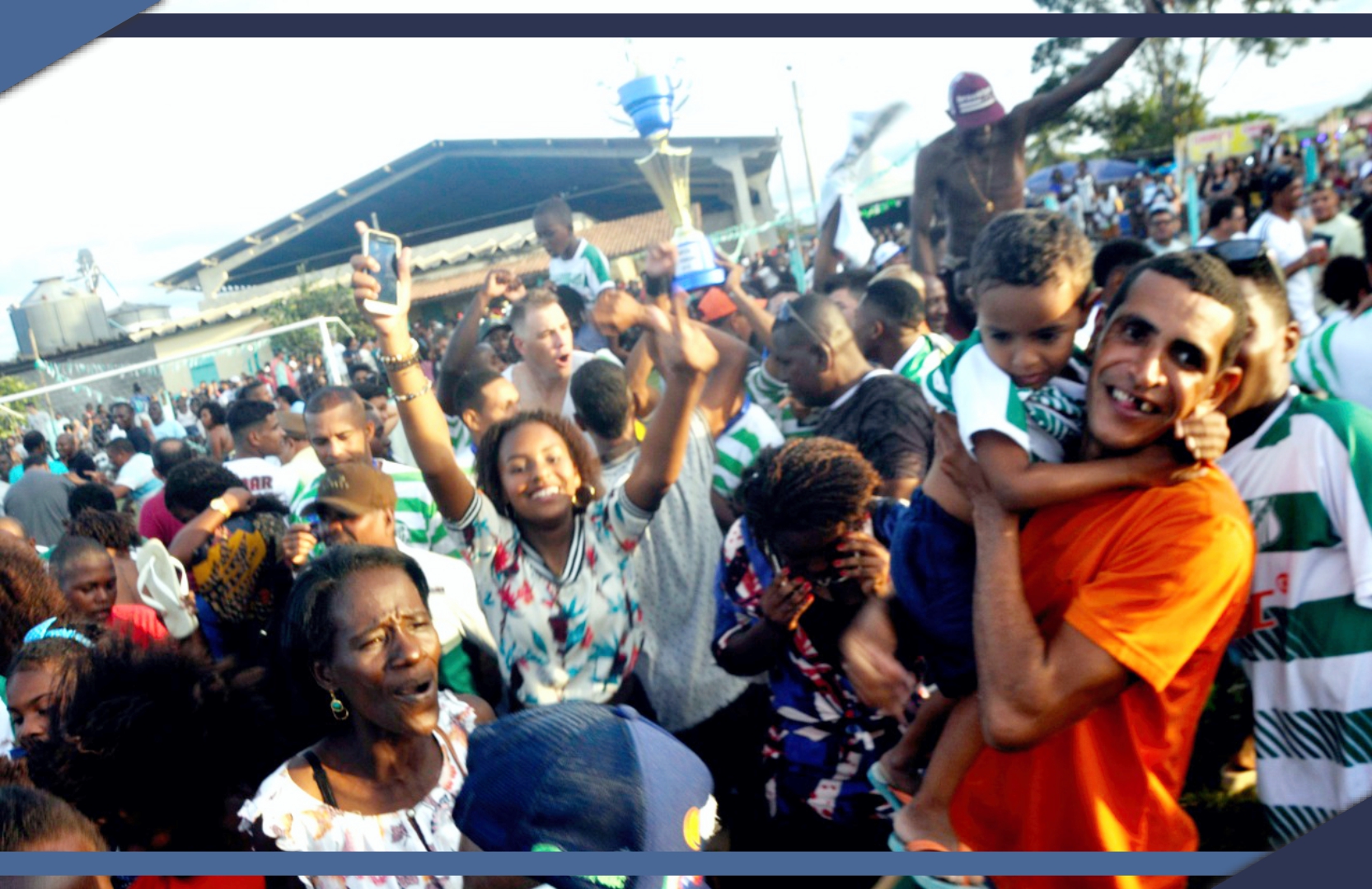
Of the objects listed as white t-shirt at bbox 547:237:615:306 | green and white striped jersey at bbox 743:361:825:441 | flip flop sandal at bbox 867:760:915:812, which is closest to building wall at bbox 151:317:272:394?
white t-shirt at bbox 547:237:615:306

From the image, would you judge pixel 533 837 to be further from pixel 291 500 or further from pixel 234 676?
pixel 291 500

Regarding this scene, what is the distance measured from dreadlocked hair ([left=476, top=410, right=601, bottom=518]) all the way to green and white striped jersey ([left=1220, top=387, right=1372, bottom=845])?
1.24 m

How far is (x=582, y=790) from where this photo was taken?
1.11 meters

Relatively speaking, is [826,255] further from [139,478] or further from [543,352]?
[139,478]

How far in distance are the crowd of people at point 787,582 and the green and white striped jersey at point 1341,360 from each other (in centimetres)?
1

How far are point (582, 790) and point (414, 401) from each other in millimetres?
1129

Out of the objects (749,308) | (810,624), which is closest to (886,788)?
(810,624)

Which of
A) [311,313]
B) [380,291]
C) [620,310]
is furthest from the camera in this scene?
[311,313]

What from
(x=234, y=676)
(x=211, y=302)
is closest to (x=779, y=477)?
(x=234, y=676)

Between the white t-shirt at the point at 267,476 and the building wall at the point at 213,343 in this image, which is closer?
the building wall at the point at 213,343

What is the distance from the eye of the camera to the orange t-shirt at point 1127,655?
125 centimetres

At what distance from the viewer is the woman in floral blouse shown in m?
2.03

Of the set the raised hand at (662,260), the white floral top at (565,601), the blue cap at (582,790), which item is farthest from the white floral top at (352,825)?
the raised hand at (662,260)

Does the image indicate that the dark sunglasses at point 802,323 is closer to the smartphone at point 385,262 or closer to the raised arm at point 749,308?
the raised arm at point 749,308
